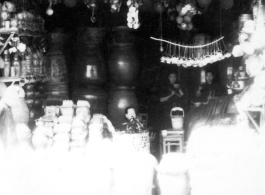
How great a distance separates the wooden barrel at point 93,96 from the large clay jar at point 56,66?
27 cm

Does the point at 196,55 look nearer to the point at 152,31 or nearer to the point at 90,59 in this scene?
the point at 152,31

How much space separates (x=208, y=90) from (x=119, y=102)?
184cm

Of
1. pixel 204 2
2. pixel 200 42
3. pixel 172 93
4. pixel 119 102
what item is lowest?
pixel 119 102

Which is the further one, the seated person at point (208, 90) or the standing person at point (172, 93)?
the standing person at point (172, 93)

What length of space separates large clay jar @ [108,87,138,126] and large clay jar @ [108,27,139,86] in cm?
16

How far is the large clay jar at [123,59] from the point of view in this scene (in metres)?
8.62

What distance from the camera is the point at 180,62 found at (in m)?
8.05

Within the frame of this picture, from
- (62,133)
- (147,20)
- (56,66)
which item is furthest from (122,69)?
(62,133)

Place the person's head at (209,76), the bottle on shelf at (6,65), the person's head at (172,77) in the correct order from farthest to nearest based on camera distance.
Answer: the person's head at (172,77) < the person's head at (209,76) < the bottle on shelf at (6,65)

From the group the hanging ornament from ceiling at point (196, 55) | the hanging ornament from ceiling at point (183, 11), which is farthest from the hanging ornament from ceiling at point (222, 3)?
the hanging ornament from ceiling at point (196, 55)

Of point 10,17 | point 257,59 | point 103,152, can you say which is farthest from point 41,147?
point 257,59

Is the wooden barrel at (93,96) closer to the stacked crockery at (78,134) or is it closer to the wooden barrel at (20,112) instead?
the stacked crockery at (78,134)

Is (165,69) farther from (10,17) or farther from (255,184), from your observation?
(255,184)

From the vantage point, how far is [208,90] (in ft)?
28.9
